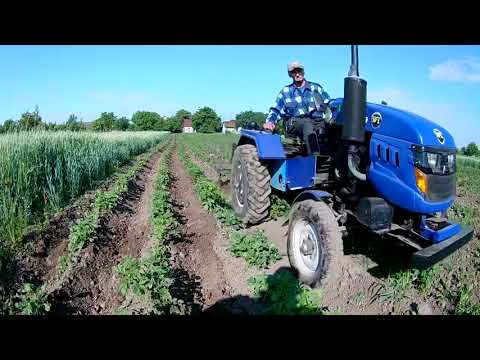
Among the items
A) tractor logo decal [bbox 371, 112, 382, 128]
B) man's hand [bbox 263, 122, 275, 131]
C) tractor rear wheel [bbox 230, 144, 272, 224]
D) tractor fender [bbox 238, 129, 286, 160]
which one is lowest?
tractor rear wheel [bbox 230, 144, 272, 224]

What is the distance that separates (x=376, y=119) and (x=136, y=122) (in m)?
40.8

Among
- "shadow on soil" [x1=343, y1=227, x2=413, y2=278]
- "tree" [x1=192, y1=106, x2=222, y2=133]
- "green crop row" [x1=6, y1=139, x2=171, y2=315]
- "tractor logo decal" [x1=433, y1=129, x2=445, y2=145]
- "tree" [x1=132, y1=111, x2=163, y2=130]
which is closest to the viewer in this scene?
"green crop row" [x1=6, y1=139, x2=171, y2=315]

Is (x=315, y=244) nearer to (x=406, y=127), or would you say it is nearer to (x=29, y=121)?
(x=406, y=127)

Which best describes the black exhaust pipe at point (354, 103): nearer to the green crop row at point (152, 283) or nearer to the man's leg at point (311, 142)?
the man's leg at point (311, 142)

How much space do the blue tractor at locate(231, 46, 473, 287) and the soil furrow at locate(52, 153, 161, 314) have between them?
202 cm

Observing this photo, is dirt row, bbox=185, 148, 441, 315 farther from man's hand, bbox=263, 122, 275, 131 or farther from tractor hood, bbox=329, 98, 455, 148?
man's hand, bbox=263, 122, 275, 131

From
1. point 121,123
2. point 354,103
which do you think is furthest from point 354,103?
point 121,123

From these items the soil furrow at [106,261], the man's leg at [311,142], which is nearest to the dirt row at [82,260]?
the soil furrow at [106,261]

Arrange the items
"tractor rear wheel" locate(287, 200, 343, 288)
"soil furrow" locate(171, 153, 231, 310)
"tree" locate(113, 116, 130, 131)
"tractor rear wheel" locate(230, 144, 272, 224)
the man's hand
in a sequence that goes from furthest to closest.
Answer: "tree" locate(113, 116, 130, 131), the man's hand, "tractor rear wheel" locate(230, 144, 272, 224), "soil furrow" locate(171, 153, 231, 310), "tractor rear wheel" locate(287, 200, 343, 288)

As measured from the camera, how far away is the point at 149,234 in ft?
18.8

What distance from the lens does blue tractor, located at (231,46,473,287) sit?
3.15 m

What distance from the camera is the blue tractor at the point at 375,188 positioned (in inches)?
124

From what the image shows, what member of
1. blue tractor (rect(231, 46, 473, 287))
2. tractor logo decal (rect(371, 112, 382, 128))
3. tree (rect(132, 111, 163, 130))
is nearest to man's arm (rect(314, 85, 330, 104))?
blue tractor (rect(231, 46, 473, 287))
